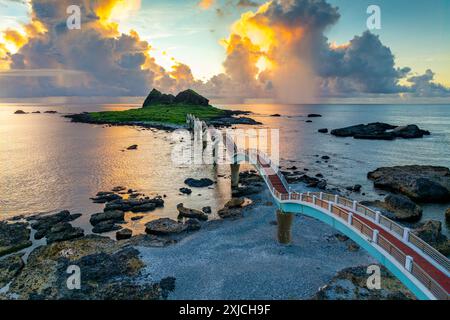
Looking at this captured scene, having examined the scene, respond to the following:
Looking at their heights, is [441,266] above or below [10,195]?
above

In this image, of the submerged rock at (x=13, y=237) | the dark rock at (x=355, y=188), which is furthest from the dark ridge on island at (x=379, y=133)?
the submerged rock at (x=13, y=237)

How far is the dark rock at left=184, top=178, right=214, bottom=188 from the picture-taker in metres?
54.5

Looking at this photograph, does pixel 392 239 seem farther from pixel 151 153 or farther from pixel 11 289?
pixel 151 153

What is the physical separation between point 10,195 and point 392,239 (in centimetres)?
5405

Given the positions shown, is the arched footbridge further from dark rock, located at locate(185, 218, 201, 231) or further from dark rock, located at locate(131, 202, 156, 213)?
dark rock, located at locate(131, 202, 156, 213)

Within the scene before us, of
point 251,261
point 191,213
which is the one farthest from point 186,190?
point 251,261

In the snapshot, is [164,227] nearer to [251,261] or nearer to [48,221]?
[251,261]

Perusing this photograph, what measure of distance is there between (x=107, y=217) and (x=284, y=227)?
22098 millimetres

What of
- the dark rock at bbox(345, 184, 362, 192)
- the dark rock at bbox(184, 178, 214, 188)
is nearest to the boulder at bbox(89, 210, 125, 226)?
the dark rock at bbox(184, 178, 214, 188)

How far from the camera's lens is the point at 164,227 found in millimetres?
35719

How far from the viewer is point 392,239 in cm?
2038

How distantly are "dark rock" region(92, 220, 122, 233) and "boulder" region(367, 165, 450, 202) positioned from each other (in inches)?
1667
